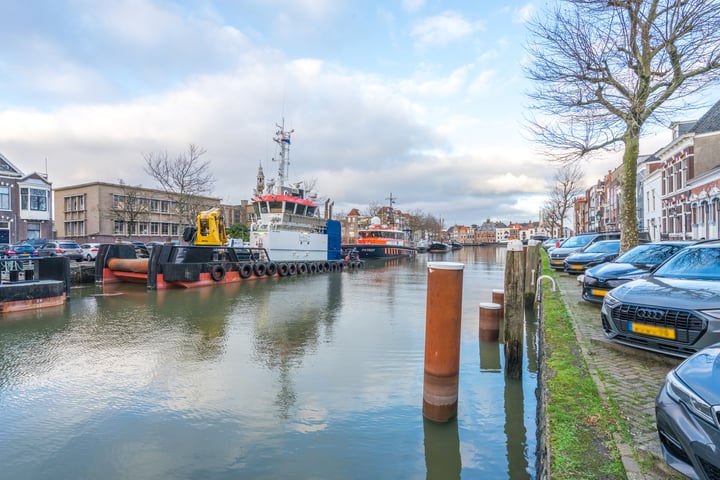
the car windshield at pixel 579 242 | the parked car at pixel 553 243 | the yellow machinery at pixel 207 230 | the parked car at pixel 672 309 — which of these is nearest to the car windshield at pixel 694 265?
the parked car at pixel 672 309

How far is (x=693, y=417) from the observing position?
234 cm

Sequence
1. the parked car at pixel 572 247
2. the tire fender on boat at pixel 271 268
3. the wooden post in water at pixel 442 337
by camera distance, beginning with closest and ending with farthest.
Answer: the wooden post in water at pixel 442 337 < the parked car at pixel 572 247 < the tire fender on boat at pixel 271 268

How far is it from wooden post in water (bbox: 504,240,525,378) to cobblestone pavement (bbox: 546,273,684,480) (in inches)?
34.3

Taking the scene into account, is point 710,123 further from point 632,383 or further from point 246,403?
point 246,403

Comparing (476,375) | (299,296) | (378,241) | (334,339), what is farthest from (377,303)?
(378,241)

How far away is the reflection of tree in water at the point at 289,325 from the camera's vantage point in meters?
6.89

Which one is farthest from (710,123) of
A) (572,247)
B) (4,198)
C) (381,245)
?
(4,198)

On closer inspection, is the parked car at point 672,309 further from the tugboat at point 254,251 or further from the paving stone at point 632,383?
the tugboat at point 254,251

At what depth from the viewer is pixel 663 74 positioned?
428 inches

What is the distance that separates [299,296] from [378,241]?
30.9 m

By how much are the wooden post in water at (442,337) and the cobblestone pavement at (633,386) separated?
57.7 inches

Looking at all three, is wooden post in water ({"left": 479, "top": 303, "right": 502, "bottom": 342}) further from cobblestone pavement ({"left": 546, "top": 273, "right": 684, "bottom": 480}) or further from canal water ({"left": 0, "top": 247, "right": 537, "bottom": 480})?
cobblestone pavement ({"left": 546, "top": 273, "right": 684, "bottom": 480})

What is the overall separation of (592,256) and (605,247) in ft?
3.26

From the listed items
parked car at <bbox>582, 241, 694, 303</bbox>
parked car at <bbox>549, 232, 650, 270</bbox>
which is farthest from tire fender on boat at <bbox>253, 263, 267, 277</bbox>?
parked car at <bbox>582, 241, 694, 303</bbox>
